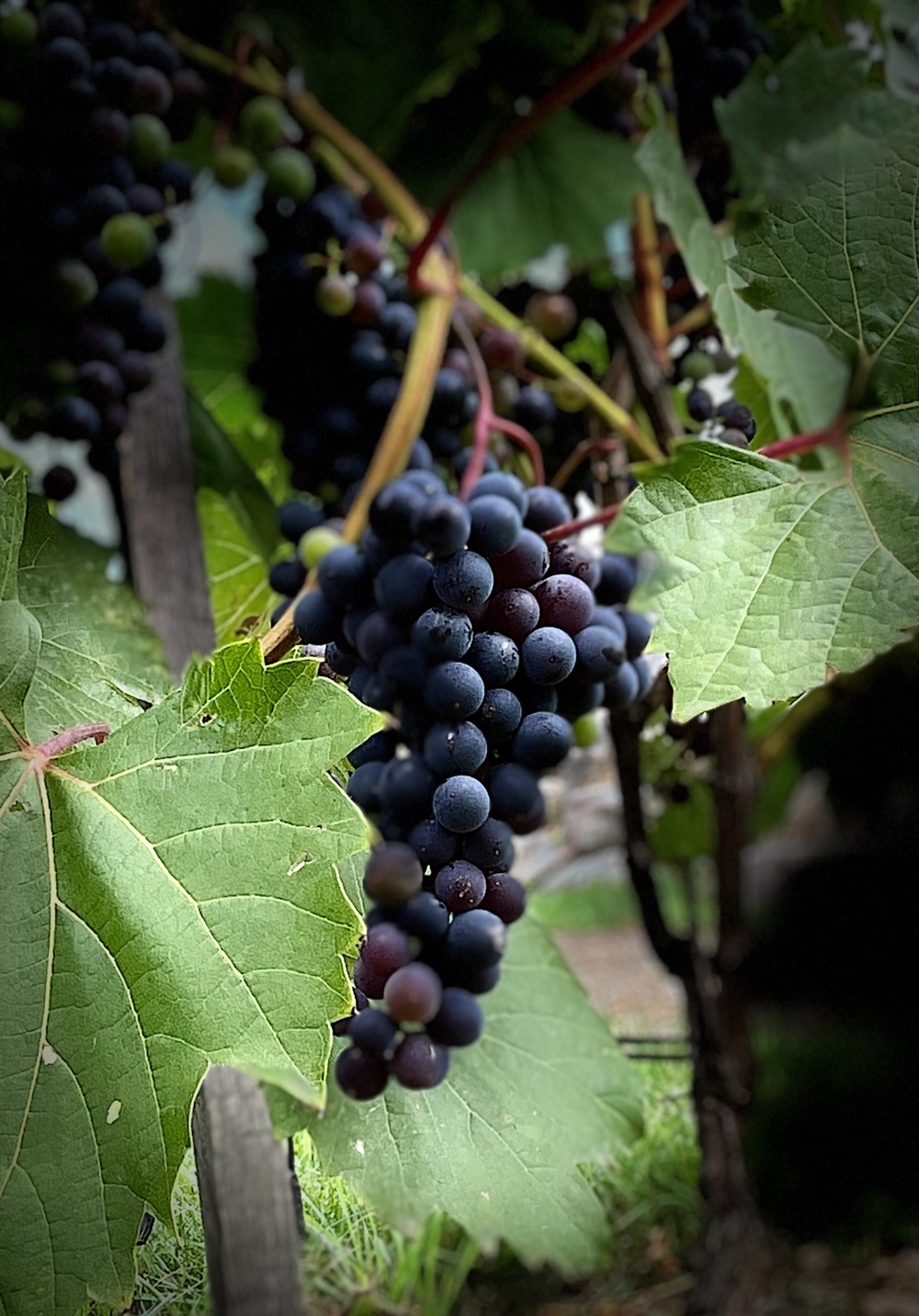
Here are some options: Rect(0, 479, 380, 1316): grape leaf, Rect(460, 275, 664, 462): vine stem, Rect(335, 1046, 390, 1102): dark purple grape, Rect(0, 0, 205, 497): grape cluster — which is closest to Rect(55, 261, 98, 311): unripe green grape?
Rect(0, 0, 205, 497): grape cluster

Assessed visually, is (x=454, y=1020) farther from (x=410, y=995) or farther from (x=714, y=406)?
(x=714, y=406)

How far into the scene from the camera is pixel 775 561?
29 cm

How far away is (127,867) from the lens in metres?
0.29

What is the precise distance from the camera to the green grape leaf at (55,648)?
30cm

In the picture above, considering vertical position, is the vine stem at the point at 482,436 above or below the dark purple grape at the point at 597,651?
below

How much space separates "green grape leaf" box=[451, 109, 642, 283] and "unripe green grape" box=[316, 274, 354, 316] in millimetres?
208

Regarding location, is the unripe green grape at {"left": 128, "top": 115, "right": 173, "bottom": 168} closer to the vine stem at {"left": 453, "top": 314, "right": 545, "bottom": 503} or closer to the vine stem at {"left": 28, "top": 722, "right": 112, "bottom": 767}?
the vine stem at {"left": 453, "top": 314, "right": 545, "bottom": 503}

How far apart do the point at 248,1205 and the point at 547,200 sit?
70 cm

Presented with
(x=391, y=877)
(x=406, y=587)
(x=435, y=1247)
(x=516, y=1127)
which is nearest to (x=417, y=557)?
(x=406, y=587)

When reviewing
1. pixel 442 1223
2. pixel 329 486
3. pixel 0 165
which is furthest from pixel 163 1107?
pixel 0 165

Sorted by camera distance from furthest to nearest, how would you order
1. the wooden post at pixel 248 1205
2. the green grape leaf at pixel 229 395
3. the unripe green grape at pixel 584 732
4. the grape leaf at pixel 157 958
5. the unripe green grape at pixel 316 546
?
1. the green grape leaf at pixel 229 395
2. the unripe green grape at pixel 584 732
3. the unripe green grape at pixel 316 546
4. the wooden post at pixel 248 1205
5. the grape leaf at pixel 157 958

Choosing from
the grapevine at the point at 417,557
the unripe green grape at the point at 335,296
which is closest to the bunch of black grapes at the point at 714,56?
the grapevine at the point at 417,557

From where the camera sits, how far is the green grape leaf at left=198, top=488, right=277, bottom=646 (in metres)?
0.51

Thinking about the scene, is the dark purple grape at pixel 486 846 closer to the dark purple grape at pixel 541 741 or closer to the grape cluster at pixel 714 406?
the dark purple grape at pixel 541 741
